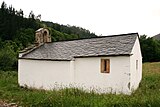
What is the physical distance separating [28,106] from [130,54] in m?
7.92

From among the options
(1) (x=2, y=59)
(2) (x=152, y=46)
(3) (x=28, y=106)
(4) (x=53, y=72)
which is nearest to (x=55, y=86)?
(4) (x=53, y=72)

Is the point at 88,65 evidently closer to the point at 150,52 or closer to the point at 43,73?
the point at 43,73

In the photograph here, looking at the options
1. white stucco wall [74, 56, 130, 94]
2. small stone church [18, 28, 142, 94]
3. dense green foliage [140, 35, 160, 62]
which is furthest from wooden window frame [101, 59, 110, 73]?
dense green foliage [140, 35, 160, 62]

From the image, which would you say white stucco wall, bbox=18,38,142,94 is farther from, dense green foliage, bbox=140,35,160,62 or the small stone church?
dense green foliage, bbox=140,35,160,62

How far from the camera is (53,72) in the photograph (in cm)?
1869

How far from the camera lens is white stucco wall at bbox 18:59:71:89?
18016 mm

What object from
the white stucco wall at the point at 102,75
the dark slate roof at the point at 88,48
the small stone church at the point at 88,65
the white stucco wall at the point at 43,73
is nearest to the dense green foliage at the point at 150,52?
the dark slate roof at the point at 88,48

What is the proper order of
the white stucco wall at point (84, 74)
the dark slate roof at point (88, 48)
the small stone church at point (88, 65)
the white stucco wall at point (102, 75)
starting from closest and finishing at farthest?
the white stucco wall at point (102, 75) < the white stucco wall at point (84, 74) < the small stone church at point (88, 65) < the dark slate roof at point (88, 48)

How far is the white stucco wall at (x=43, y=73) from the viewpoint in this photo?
18.0 m

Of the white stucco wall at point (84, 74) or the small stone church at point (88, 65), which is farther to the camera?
the small stone church at point (88, 65)

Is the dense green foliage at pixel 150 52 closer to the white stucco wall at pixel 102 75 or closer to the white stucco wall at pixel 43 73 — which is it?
the white stucco wall at pixel 43 73

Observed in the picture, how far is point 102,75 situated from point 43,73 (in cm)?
552

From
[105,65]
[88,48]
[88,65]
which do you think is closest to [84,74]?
[88,65]

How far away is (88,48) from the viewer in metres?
18.6
